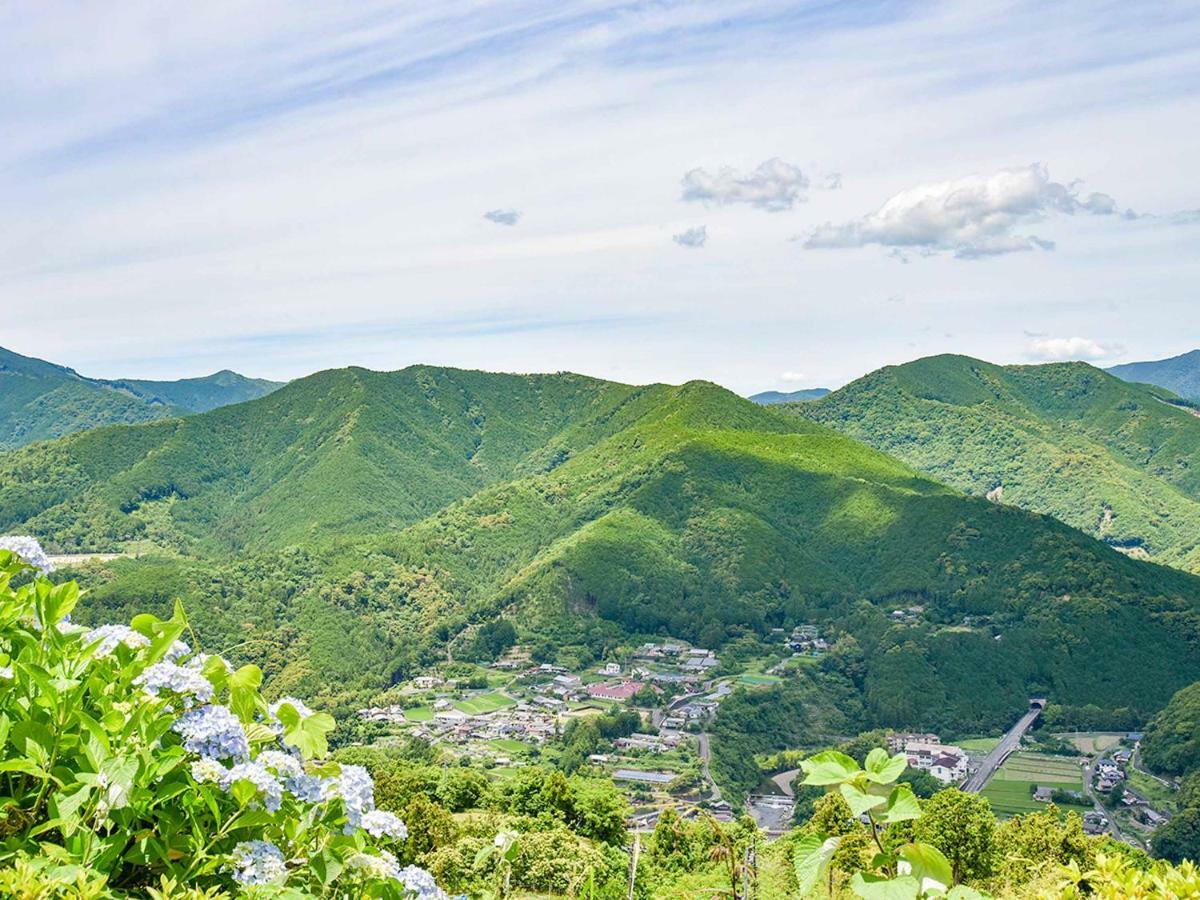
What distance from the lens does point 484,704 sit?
68.1 metres

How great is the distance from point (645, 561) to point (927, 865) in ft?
293

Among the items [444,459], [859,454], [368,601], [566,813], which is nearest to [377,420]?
[444,459]

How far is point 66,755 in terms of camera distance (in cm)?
197

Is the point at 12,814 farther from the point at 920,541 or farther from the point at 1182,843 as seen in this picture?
the point at 920,541

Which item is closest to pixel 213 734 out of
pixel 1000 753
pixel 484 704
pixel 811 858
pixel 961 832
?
pixel 811 858

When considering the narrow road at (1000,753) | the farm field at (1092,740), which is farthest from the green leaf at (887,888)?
the farm field at (1092,740)

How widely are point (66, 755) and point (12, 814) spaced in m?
0.19

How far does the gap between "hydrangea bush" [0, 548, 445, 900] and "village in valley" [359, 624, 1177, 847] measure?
1482 inches

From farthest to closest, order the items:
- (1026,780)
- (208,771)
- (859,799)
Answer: (1026,780) < (208,771) < (859,799)

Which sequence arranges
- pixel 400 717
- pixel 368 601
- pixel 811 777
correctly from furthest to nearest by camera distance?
pixel 368 601, pixel 400 717, pixel 811 777

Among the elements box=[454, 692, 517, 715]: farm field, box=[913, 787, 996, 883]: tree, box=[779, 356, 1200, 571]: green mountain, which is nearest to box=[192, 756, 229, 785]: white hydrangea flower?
box=[913, 787, 996, 883]: tree

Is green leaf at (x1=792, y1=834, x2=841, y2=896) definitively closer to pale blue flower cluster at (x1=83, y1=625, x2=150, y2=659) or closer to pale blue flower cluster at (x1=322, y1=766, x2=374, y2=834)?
pale blue flower cluster at (x1=322, y1=766, x2=374, y2=834)

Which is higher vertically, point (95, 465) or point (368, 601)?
point (95, 465)

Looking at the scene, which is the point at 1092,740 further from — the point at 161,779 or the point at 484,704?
the point at 161,779
